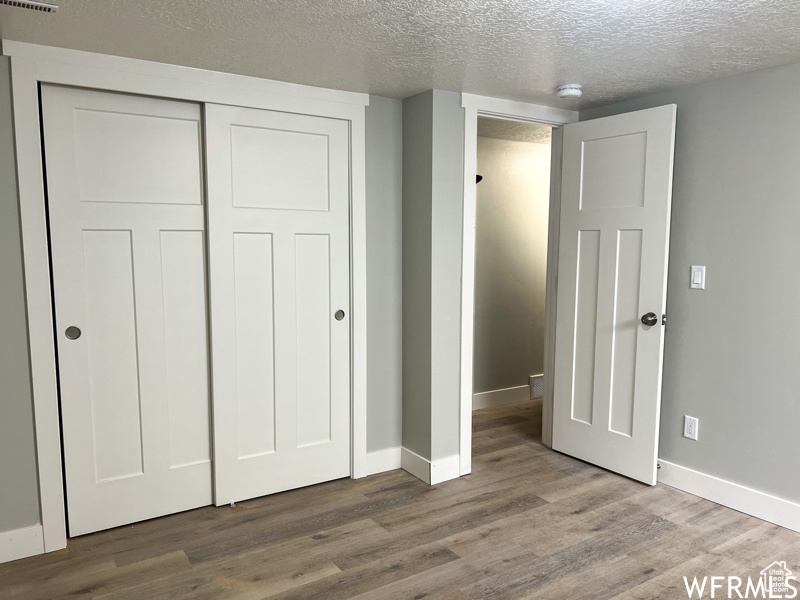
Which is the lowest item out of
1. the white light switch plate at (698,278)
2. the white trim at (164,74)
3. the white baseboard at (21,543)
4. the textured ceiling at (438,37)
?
the white baseboard at (21,543)

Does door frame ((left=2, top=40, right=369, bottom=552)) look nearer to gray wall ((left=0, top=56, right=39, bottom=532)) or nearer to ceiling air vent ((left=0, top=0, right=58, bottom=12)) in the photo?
gray wall ((left=0, top=56, right=39, bottom=532))

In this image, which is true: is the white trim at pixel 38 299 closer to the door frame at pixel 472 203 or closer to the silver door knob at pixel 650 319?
the door frame at pixel 472 203

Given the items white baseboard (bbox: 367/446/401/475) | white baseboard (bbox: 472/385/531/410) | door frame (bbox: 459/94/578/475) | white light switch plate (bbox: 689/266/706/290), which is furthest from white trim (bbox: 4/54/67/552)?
white light switch plate (bbox: 689/266/706/290)

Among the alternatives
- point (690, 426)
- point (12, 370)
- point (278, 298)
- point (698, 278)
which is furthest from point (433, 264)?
A: point (12, 370)

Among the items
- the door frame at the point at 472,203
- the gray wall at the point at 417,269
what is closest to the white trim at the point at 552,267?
the door frame at the point at 472,203

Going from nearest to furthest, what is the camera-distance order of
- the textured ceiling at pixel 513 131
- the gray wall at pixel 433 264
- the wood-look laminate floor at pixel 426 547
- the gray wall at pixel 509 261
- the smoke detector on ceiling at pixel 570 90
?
the wood-look laminate floor at pixel 426 547, the smoke detector on ceiling at pixel 570 90, the gray wall at pixel 433 264, the textured ceiling at pixel 513 131, the gray wall at pixel 509 261

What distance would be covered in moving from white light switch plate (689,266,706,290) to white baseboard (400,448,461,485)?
1.57 m

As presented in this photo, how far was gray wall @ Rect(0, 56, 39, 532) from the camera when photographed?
233 cm

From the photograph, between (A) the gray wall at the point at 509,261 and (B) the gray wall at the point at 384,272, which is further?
(A) the gray wall at the point at 509,261

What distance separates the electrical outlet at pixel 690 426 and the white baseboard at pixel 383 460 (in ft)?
5.20

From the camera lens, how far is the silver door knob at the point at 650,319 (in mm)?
3049

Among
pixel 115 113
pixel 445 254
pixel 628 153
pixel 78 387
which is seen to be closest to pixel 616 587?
pixel 445 254

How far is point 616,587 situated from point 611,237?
1.79m

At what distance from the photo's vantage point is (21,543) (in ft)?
8.02
